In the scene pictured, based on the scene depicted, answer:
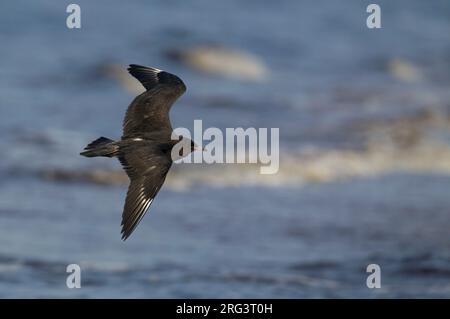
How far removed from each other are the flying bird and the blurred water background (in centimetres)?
160

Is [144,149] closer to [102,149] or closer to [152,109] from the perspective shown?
[102,149]

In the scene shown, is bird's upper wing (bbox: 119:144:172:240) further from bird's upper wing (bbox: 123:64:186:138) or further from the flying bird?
bird's upper wing (bbox: 123:64:186:138)

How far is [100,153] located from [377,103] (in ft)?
33.1

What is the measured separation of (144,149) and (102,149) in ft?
1.15

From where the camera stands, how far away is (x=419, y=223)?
1167 centimetres

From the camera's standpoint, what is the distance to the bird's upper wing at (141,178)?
7.88 m

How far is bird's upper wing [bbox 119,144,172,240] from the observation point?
7883 millimetres

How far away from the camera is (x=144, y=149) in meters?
8.02

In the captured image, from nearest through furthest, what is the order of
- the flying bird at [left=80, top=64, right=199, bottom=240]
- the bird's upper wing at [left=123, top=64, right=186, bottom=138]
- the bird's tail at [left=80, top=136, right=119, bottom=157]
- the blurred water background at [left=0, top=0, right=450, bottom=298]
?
1. the bird's tail at [left=80, top=136, right=119, bottom=157]
2. the flying bird at [left=80, top=64, right=199, bottom=240]
3. the bird's upper wing at [left=123, top=64, right=186, bottom=138]
4. the blurred water background at [left=0, top=0, right=450, bottom=298]

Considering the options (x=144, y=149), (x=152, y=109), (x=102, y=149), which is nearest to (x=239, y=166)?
(x=152, y=109)

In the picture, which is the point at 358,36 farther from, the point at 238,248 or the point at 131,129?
the point at 131,129

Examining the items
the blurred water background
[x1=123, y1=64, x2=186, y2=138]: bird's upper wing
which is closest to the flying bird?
[x1=123, y1=64, x2=186, y2=138]: bird's upper wing
